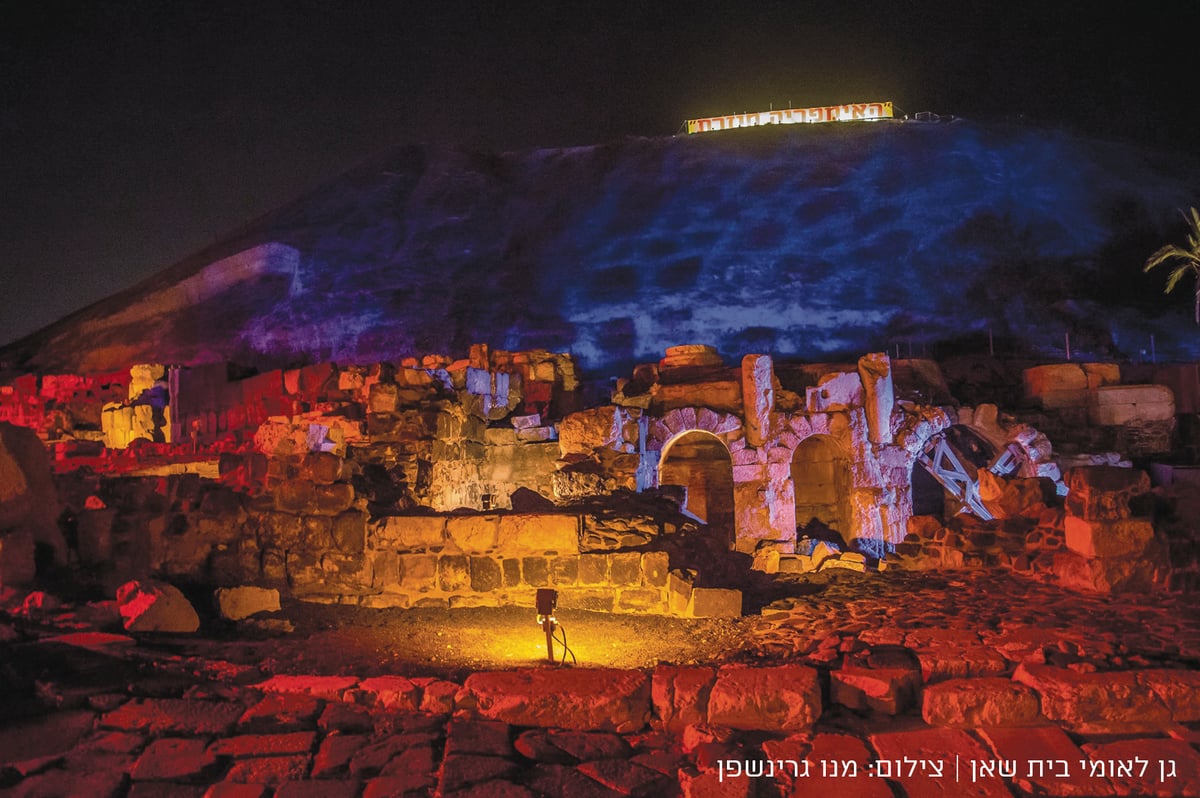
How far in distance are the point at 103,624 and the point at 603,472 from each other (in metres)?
7.36

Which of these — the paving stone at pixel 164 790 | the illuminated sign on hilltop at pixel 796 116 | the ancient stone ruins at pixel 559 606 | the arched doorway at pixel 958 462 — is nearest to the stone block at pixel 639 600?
the ancient stone ruins at pixel 559 606

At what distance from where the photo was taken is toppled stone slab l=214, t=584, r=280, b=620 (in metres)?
5.88

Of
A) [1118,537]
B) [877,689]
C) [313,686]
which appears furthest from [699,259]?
[313,686]

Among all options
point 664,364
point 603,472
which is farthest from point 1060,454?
point 603,472

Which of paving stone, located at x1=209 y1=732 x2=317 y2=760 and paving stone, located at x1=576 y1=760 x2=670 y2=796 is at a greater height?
paving stone, located at x1=209 y1=732 x2=317 y2=760

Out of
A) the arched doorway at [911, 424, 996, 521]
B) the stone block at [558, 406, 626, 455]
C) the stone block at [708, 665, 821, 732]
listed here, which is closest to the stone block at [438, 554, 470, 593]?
the stone block at [708, 665, 821, 732]

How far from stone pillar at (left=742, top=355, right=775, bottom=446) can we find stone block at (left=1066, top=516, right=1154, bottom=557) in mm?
8949

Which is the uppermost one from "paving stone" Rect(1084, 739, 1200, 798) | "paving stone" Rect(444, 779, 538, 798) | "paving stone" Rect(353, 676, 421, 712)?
"paving stone" Rect(353, 676, 421, 712)

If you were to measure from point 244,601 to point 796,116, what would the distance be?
2474 inches

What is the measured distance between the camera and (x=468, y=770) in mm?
3064

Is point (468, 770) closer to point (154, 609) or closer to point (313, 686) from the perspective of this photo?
point (313, 686)

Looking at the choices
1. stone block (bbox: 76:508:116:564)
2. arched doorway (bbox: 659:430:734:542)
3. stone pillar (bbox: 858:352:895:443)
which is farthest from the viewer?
arched doorway (bbox: 659:430:734:542)

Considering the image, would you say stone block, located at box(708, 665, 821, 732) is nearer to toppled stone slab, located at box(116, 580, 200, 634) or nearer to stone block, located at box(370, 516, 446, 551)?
stone block, located at box(370, 516, 446, 551)

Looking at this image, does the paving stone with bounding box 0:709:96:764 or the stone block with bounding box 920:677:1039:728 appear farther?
the stone block with bounding box 920:677:1039:728
